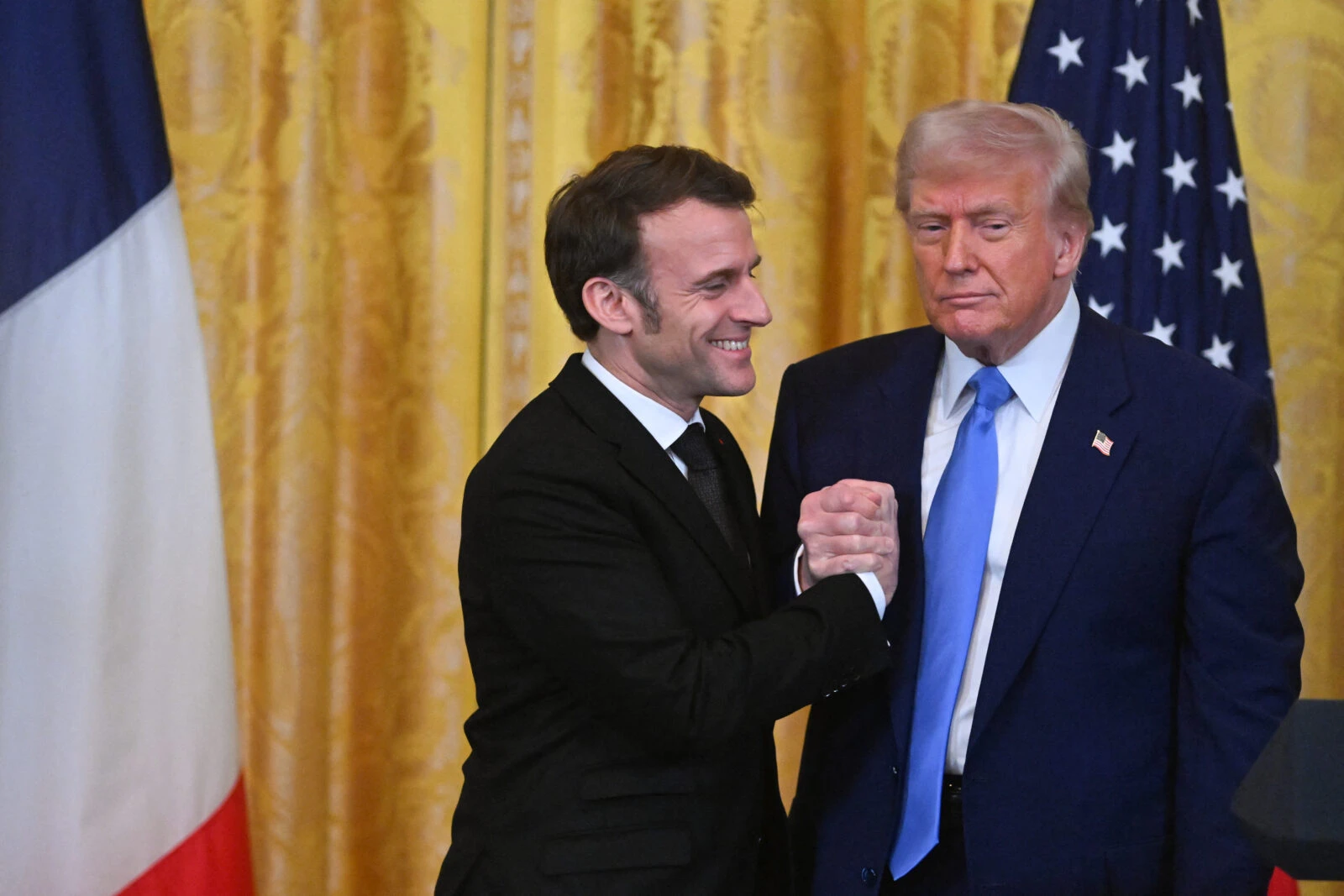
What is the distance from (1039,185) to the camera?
205 cm

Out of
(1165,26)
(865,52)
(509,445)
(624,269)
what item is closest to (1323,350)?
(1165,26)

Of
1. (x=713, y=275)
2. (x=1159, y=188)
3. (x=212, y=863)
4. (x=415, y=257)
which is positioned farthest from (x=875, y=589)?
(x=415, y=257)

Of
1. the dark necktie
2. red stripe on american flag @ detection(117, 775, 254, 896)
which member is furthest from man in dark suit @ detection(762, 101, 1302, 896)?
red stripe on american flag @ detection(117, 775, 254, 896)

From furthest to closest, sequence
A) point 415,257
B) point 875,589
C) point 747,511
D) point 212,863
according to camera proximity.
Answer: point 415,257, point 212,863, point 747,511, point 875,589

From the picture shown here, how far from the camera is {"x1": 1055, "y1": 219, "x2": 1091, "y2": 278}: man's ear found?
2.07m

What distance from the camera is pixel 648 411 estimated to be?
2.04 m

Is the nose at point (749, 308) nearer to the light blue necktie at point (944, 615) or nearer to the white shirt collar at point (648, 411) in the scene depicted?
the white shirt collar at point (648, 411)

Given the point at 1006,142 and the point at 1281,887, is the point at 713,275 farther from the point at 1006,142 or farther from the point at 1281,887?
the point at 1281,887

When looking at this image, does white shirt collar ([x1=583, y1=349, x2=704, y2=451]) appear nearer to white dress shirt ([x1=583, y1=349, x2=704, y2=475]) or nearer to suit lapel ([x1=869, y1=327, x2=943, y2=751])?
white dress shirt ([x1=583, y1=349, x2=704, y2=475])

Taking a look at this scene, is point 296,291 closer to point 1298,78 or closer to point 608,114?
point 608,114

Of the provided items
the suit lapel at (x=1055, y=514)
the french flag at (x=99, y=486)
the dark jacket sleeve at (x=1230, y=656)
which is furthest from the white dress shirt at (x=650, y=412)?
the french flag at (x=99, y=486)

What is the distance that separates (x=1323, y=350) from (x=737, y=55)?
1565 mm

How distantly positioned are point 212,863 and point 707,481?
55.5 inches

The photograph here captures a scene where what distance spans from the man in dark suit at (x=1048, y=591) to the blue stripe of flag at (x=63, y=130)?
1485 millimetres
